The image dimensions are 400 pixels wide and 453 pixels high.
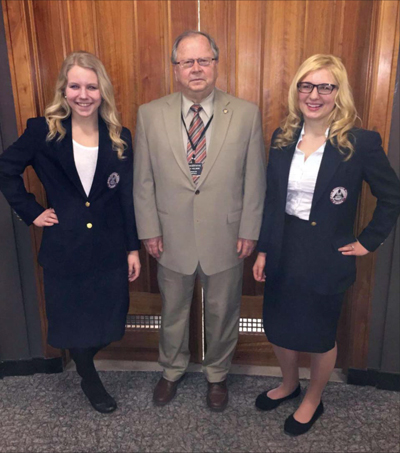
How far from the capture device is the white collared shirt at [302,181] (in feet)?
5.42

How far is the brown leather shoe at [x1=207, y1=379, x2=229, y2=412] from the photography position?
204cm

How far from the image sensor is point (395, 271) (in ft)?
6.75

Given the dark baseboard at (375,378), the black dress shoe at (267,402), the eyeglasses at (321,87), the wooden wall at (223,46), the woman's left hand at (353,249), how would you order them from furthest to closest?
the dark baseboard at (375,378) < the black dress shoe at (267,402) < the wooden wall at (223,46) < the woman's left hand at (353,249) < the eyeglasses at (321,87)

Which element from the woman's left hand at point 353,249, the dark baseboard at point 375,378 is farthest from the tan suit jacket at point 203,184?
the dark baseboard at point 375,378

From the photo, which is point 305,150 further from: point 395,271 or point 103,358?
point 103,358

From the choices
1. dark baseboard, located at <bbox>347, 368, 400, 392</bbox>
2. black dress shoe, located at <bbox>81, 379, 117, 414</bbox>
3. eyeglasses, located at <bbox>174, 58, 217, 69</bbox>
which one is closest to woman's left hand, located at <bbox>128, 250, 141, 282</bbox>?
black dress shoe, located at <bbox>81, 379, 117, 414</bbox>

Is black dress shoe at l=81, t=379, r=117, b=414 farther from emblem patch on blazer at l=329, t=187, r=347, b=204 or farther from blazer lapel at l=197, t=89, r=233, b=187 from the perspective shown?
emblem patch on blazer at l=329, t=187, r=347, b=204

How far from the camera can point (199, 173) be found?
5.96ft

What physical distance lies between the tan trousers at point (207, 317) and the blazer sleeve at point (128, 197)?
0.20 meters

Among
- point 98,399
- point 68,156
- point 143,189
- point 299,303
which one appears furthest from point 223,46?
point 98,399

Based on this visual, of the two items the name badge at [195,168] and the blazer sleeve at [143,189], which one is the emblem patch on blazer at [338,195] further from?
the blazer sleeve at [143,189]

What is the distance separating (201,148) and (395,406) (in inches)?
60.6

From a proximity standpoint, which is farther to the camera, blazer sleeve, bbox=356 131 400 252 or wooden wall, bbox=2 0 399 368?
wooden wall, bbox=2 0 399 368

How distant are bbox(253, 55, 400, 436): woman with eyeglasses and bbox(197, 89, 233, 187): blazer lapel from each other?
217 millimetres
